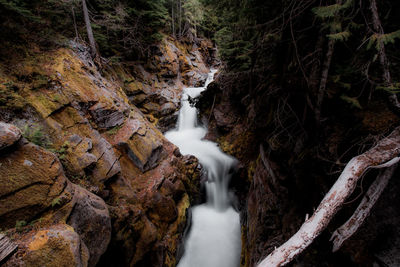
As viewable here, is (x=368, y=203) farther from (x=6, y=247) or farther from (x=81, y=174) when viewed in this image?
(x=81, y=174)

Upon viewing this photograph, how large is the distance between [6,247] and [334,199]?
435 cm

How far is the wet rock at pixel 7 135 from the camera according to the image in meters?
2.54

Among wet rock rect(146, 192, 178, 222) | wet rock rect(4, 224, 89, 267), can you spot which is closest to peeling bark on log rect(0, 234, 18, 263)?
wet rock rect(4, 224, 89, 267)

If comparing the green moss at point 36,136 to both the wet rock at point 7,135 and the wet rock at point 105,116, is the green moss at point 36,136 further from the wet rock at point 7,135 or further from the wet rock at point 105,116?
the wet rock at point 105,116

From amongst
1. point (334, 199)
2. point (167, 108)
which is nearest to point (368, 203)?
point (334, 199)

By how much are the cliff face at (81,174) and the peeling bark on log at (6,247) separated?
0.28 feet

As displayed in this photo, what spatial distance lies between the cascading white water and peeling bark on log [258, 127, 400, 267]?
6094mm

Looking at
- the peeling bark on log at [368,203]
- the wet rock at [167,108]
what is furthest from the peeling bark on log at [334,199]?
the wet rock at [167,108]

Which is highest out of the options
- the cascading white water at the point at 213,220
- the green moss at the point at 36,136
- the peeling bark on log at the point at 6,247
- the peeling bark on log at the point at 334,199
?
the peeling bark on log at the point at 334,199

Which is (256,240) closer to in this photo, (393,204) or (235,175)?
(393,204)

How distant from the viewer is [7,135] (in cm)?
262

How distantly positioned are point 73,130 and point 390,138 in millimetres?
7180

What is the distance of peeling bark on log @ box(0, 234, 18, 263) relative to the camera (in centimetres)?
207

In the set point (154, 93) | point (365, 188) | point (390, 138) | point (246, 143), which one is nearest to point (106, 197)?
point (365, 188)
